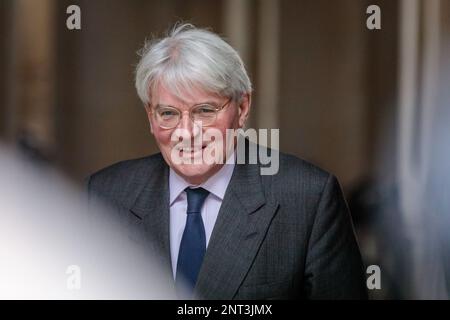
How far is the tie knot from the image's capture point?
1.74 metres

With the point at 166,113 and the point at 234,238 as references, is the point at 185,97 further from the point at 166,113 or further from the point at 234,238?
the point at 234,238

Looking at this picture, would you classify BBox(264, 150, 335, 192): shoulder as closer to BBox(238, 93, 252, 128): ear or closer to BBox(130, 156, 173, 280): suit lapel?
BBox(238, 93, 252, 128): ear

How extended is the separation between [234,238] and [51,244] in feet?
1.72

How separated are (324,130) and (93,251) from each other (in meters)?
0.70

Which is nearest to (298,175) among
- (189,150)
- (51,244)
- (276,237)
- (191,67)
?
(276,237)

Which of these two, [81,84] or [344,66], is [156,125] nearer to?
[81,84]

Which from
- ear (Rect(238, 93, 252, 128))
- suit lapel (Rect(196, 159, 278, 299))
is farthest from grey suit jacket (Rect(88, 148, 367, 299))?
ear (Rect(238, 93, 252, 128))

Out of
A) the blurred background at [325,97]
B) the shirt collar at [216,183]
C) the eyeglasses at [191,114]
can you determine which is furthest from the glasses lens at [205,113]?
the blurred background at [325,97]

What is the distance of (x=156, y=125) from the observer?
5.52ft

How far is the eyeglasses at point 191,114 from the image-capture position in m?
1.65

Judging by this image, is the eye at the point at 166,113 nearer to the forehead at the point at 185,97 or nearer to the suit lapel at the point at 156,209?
the forehead at the point at 185,97
